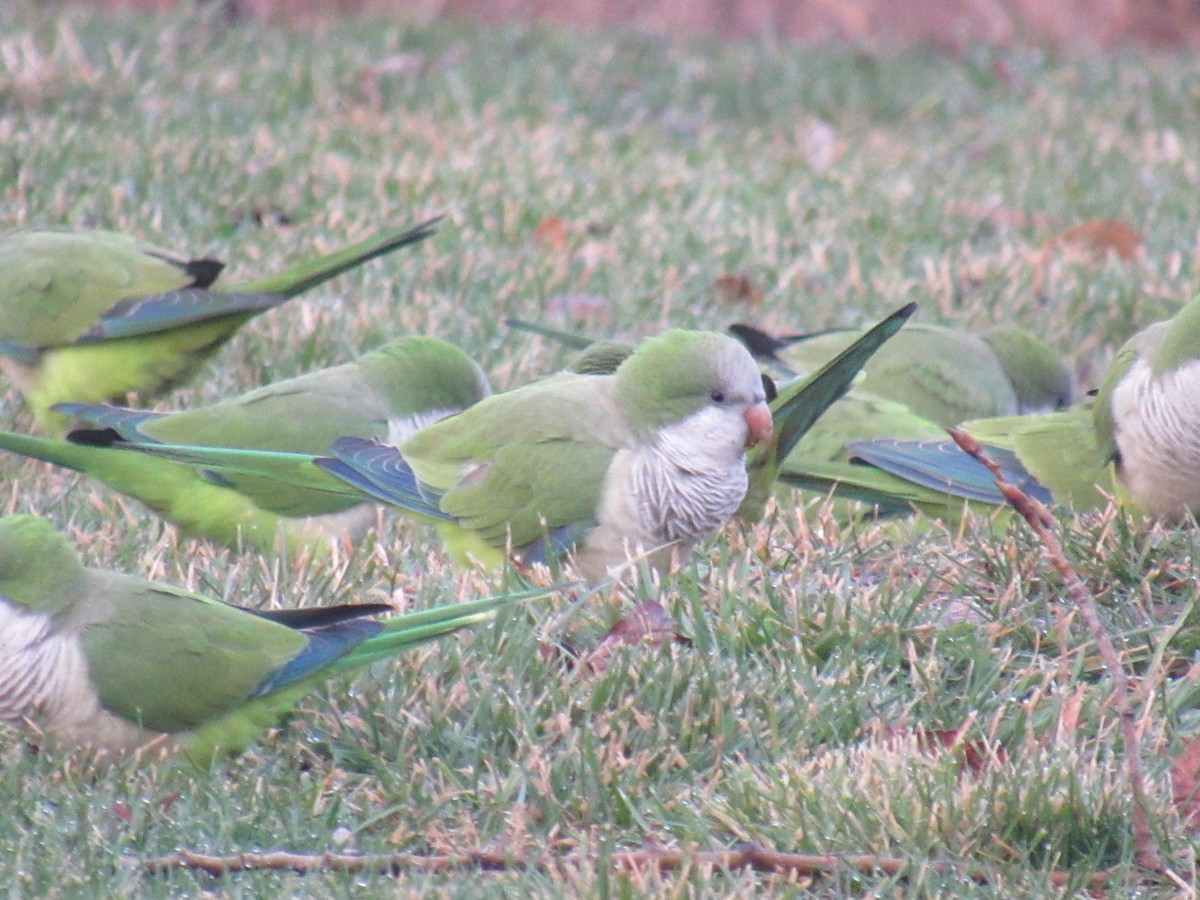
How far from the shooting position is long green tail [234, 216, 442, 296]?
4277 mm

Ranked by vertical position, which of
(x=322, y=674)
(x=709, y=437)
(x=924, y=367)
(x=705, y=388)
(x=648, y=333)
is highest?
(x=705, y=388)

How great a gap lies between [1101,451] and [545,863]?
2064 mm

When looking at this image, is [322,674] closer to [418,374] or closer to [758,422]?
[758,422]

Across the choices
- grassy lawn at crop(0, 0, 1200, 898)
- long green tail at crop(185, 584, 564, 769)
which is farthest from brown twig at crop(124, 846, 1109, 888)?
long green tail at crop(185, 584, 564, 769)

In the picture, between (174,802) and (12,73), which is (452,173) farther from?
(174,802)

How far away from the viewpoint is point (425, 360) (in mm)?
4207

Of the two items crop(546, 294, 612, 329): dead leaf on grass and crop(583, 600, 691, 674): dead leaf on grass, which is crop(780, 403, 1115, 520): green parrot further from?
crop(546, 294, 612, 329): dead leaf on grass

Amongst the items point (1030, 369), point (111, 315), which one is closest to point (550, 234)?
point (1030, 369)

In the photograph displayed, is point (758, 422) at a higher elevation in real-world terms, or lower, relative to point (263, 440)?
higher

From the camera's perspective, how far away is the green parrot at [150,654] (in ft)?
9.07

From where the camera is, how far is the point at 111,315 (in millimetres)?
4500

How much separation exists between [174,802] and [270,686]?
252 mm

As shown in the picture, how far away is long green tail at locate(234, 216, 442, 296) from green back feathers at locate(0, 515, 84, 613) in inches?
63.6

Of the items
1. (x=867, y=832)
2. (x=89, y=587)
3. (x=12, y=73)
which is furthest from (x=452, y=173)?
(x=867, y=832)
